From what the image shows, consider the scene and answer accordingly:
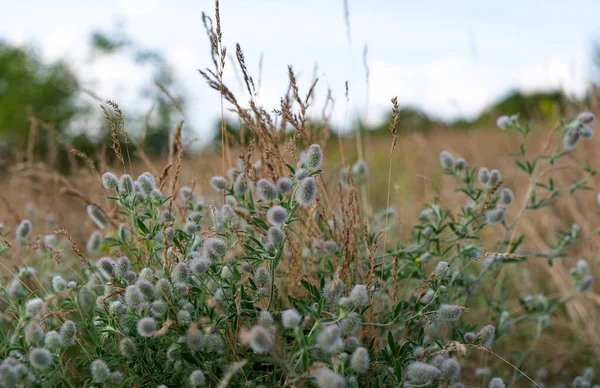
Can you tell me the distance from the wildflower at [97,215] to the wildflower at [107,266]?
13.1 inches

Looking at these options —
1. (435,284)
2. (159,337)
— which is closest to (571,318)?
(435,284)

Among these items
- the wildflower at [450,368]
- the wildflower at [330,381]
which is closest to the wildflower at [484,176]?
the wildflower at [450,368]

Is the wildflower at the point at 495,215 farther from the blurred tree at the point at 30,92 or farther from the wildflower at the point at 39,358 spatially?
the blurred tree at the point at 30,92

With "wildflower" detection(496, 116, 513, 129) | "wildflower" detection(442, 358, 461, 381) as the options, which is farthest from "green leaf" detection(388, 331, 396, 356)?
"wildflower" detection(496, 116, 513, 129)

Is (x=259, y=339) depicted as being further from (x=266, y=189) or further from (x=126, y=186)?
(x=126, y=186)

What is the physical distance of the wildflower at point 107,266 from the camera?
121cm

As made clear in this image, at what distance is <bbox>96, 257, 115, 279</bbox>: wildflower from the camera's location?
1214mm

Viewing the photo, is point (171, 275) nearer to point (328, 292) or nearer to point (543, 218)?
point (328, 292)

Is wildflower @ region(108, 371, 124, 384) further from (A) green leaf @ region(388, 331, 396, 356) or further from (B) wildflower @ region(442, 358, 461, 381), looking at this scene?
(B) wildflower @ region(442, 358, 461, 381)

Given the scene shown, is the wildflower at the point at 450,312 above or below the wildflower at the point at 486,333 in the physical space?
above

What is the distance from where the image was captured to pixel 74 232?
277 cm

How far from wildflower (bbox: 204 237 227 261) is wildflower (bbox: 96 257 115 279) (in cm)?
23

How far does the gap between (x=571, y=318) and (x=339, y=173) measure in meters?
1.66

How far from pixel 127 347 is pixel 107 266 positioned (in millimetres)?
198
